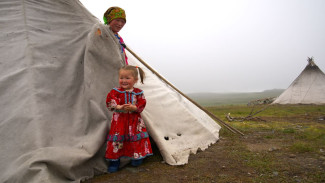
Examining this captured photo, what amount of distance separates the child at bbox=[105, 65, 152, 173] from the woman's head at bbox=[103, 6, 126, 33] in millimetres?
939

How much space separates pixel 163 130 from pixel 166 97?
0.74 metres

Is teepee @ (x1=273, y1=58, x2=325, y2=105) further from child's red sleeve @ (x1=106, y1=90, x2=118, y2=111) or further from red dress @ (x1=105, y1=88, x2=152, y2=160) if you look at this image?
child's red sleeve @ (x1=106, y1=90, x2=118, y2=111)

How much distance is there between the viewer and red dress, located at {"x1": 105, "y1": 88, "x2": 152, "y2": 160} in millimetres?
2564

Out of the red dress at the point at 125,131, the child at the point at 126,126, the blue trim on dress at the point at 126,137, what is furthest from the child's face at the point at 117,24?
the blue trim on dress at the point at 126,137

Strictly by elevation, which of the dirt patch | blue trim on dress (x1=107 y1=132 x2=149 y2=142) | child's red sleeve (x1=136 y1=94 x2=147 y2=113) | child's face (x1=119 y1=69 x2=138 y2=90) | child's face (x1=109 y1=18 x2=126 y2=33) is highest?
child's face (x1=109 y1=18 x2=126 y2=33)

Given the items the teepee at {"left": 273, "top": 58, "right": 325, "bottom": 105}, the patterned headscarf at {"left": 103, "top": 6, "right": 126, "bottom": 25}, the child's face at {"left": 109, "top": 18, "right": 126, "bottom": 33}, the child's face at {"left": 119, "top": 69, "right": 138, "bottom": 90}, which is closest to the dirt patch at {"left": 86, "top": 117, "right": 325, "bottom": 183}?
the child's face at {"left": 119, "top": 69, "right": 138, "bottom": 90}

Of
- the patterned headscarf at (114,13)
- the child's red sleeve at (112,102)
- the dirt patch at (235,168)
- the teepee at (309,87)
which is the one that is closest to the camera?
the dirt patch at (235,168)

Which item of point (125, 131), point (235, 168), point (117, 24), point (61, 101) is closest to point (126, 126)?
point (125, 131)

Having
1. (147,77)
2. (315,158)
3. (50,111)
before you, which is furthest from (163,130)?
(315,158)

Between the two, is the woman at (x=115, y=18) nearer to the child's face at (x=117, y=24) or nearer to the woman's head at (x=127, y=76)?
the child's face at (x=117, y=24)

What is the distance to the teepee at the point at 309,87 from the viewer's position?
588 inches

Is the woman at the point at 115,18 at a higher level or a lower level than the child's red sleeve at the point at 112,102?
higher

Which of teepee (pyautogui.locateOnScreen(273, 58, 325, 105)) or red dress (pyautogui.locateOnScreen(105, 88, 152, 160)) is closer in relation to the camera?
red dress (pyautogui.locateOnScreen(105, 88, 152, 160))

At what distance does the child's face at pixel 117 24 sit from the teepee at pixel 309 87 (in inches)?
621
